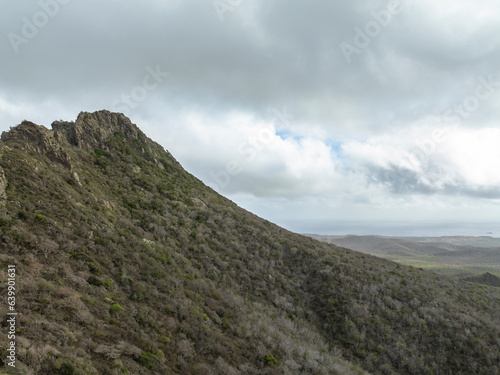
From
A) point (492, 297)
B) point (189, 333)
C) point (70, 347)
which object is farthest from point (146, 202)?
point (492, 297)

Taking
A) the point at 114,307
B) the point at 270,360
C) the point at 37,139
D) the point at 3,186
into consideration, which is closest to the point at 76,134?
the point at 37,139

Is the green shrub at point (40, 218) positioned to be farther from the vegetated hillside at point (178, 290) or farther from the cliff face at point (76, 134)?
the cliff face at point (76, 134)

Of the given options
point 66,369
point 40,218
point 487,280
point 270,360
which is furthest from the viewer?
point 487,280

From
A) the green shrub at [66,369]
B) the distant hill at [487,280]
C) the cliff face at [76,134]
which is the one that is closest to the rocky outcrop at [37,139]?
the cliff face at [76,134]

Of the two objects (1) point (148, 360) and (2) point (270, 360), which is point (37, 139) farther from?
(2) point (270, 360)

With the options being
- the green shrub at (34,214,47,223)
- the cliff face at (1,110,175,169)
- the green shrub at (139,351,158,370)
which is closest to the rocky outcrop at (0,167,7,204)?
the green shrub at (34,214,47,223)

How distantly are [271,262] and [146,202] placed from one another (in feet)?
49.4

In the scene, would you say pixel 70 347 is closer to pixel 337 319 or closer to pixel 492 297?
pixel 337 319

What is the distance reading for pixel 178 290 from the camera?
15523mm

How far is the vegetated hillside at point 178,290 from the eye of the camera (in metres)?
9.71

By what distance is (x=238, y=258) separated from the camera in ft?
83.4

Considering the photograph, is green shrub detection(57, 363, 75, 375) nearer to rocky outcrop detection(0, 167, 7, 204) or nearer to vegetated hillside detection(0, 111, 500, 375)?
vegetated hillside detection(0, 111, 500, 375)

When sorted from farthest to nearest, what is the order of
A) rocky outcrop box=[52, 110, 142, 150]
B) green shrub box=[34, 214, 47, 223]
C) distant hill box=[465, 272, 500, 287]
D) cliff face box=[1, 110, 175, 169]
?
1. distant hill box=[465, 272, 500, 287]
2. rocky outcrop box=[52, 110, 142, 150]
3. cliff face box=[1, 110, 175, 169]
4. green shrub box=[34, 214, 47, 223]

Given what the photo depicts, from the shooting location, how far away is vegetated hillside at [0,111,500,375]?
382 inches
